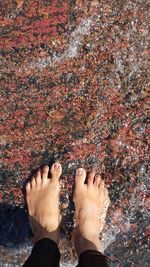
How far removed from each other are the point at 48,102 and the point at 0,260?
4.02 ft

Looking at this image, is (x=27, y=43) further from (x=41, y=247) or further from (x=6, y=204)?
(x=41, y=247)

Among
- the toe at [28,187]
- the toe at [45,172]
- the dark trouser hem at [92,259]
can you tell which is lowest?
the dark trouser hem at [92,259]

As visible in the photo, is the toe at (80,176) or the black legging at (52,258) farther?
the toe at (80,176)

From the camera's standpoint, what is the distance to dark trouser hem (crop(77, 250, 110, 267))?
114 inches

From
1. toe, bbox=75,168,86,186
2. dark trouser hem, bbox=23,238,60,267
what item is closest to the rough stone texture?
toe, bbox=75,168,86,186

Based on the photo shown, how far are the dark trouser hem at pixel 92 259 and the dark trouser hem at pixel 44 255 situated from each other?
163 millimetres

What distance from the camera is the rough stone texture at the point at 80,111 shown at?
338 centimetres

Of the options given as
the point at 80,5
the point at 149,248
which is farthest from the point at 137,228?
the point at 80,5

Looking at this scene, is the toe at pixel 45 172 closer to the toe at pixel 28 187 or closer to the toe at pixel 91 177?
the toe at pixel 28 187

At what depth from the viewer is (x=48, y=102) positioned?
341 cm

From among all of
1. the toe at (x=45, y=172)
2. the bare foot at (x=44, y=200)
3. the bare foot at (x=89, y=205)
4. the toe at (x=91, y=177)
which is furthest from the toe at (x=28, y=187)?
the toe at (x=91, y=177)

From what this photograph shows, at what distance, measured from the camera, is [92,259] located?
295 cm

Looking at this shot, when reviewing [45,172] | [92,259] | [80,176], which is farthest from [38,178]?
[92,259]

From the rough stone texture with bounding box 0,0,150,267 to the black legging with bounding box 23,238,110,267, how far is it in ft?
1.11
